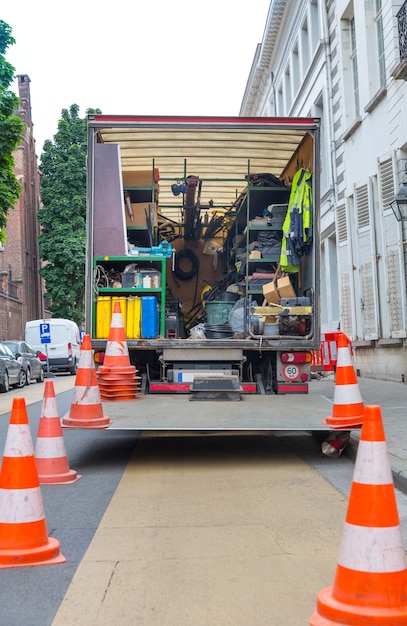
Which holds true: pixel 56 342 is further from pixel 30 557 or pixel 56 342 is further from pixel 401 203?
pixel 30 557

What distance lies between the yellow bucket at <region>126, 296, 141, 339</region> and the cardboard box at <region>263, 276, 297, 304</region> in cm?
186

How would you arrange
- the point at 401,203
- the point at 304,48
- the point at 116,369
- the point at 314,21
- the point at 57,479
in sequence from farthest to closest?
the point at 304,48, the point at 314,21, the point at 401,203, the point at 116,369, the point at 57,479

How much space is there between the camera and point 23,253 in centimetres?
4759

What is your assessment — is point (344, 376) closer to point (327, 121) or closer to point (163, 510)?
point (163, 510)

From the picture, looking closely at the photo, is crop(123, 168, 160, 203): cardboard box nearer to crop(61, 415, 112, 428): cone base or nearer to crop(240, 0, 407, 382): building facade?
crop(61, 415, 112, 428): cone base

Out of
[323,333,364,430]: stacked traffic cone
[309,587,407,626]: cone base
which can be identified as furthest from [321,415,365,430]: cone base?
[309,587,407,626]: cone base

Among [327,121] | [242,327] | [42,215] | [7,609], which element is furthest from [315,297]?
[42,215]

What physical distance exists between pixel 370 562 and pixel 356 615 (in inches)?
8.1

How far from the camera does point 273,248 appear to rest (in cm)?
1063

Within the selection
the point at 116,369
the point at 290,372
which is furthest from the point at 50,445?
the point at 290,372

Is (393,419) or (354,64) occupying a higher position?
(354,64)

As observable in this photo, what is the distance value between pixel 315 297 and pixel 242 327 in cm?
120

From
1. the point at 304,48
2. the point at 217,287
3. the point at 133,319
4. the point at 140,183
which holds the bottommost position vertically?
the point at 133,319

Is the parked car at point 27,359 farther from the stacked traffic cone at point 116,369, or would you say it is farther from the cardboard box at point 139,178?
the stacked traffic cone at point 116,369
